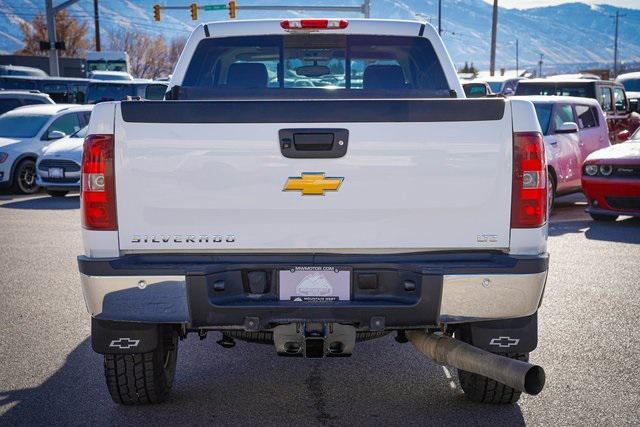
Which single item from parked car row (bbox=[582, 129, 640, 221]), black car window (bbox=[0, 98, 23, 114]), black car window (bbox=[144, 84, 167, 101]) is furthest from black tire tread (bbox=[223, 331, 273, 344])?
black car window (bbox=[0, 98, 23, 114])

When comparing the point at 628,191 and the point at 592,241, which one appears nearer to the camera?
the point at 592,241

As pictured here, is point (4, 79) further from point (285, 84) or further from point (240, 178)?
point (240, 178)

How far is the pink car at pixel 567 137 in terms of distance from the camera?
13.4m

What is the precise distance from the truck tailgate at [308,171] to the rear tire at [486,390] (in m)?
0.96

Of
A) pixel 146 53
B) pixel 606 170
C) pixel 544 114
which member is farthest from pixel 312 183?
pixel 146 53

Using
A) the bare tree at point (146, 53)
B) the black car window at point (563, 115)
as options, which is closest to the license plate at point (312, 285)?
the black car window at point (563, 115)

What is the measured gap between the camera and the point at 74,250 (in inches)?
421

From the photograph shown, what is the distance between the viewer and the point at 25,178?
18.2 m

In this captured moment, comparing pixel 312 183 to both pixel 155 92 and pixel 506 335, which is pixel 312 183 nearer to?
pixel 506 335

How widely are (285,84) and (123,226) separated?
2528 millimetres

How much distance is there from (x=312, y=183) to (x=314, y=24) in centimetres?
225

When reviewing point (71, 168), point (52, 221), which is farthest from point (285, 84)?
point (71, 168)

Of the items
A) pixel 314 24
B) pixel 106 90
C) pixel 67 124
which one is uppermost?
pixel 314 24

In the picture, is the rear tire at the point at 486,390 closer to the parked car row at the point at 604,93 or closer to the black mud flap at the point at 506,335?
the black mud flap at the point at 506,335
